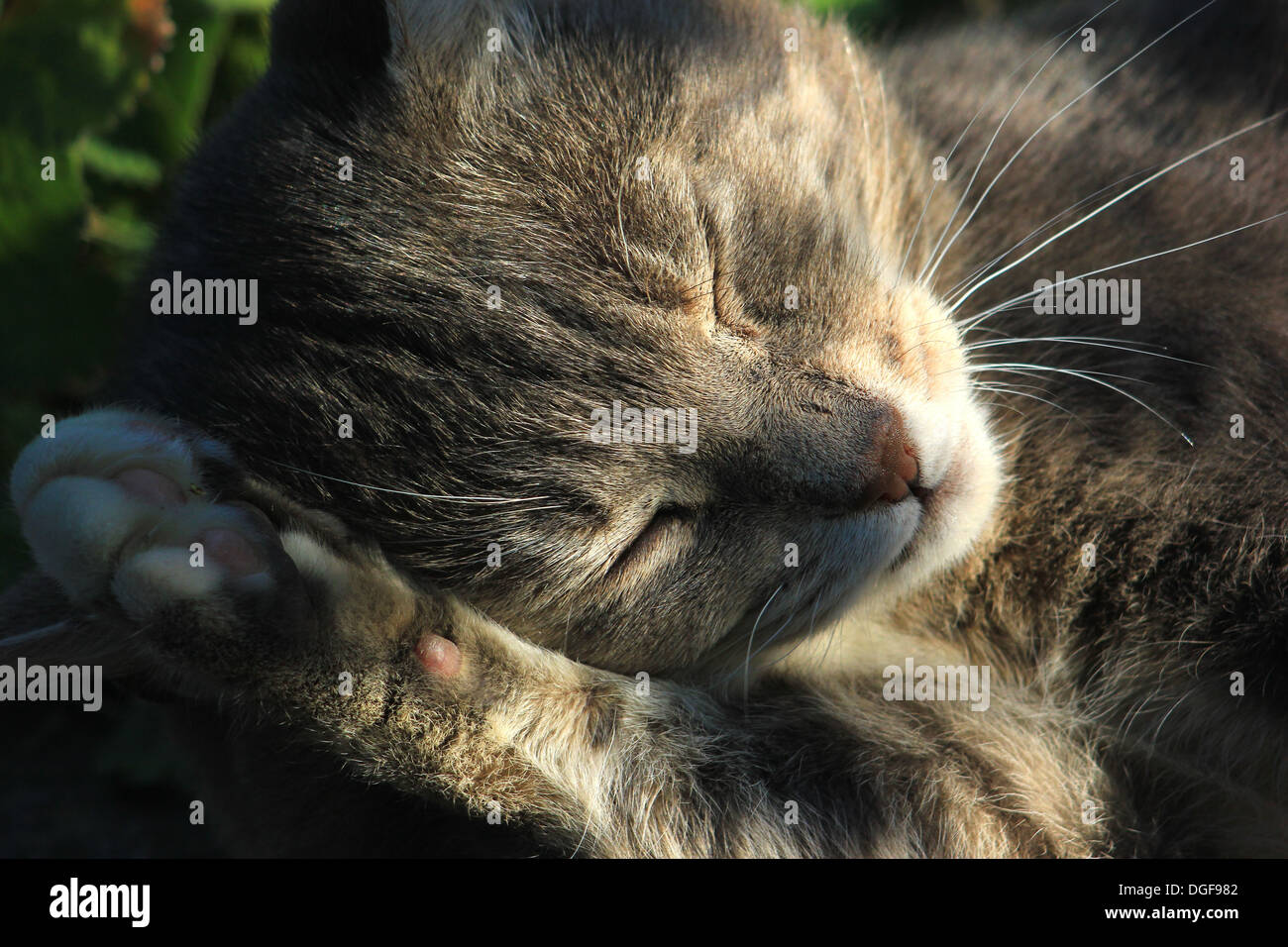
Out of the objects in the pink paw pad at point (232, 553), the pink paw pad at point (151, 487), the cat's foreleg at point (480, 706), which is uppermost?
the pink paw pad at point (151, 487)

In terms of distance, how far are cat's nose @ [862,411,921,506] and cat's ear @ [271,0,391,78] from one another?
4.27ft

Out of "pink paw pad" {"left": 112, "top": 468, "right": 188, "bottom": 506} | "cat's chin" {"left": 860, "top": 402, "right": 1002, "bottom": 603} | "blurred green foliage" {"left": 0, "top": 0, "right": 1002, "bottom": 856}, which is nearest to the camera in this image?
"pink paw pad" {"left": 112, "top": 468, "right": 188, "bottom": 506}

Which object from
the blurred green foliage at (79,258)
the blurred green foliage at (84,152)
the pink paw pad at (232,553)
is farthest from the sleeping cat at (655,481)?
the blurred green foliage at (84,152)

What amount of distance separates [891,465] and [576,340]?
661 millimetres

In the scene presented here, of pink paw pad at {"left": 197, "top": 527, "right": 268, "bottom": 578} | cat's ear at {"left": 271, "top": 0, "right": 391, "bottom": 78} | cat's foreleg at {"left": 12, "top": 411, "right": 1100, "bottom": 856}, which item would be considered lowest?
cat's foreleg at {"left": 12, "top": 411, "right": 1100, "bottom": 856}

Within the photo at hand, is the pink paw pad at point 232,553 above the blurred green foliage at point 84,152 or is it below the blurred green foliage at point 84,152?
below

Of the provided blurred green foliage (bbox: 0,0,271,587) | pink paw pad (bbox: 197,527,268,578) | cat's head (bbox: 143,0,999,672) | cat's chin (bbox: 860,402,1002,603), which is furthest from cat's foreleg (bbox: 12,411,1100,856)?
blurred green foliage (bbox: 0,0,271,587)

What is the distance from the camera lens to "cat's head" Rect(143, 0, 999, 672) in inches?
83.7

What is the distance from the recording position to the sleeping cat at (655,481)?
2.08 metres

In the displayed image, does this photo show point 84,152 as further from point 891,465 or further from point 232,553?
point 891,465

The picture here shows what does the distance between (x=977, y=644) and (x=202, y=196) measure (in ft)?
6.59

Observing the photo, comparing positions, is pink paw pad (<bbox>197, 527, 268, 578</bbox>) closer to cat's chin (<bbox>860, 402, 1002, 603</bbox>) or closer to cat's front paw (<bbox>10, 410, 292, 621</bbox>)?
cat's front paw (<bbox>10, 410, 292, 621</bbox>)

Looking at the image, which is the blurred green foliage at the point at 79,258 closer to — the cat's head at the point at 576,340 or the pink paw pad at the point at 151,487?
the cat's head at the point at 576,340
